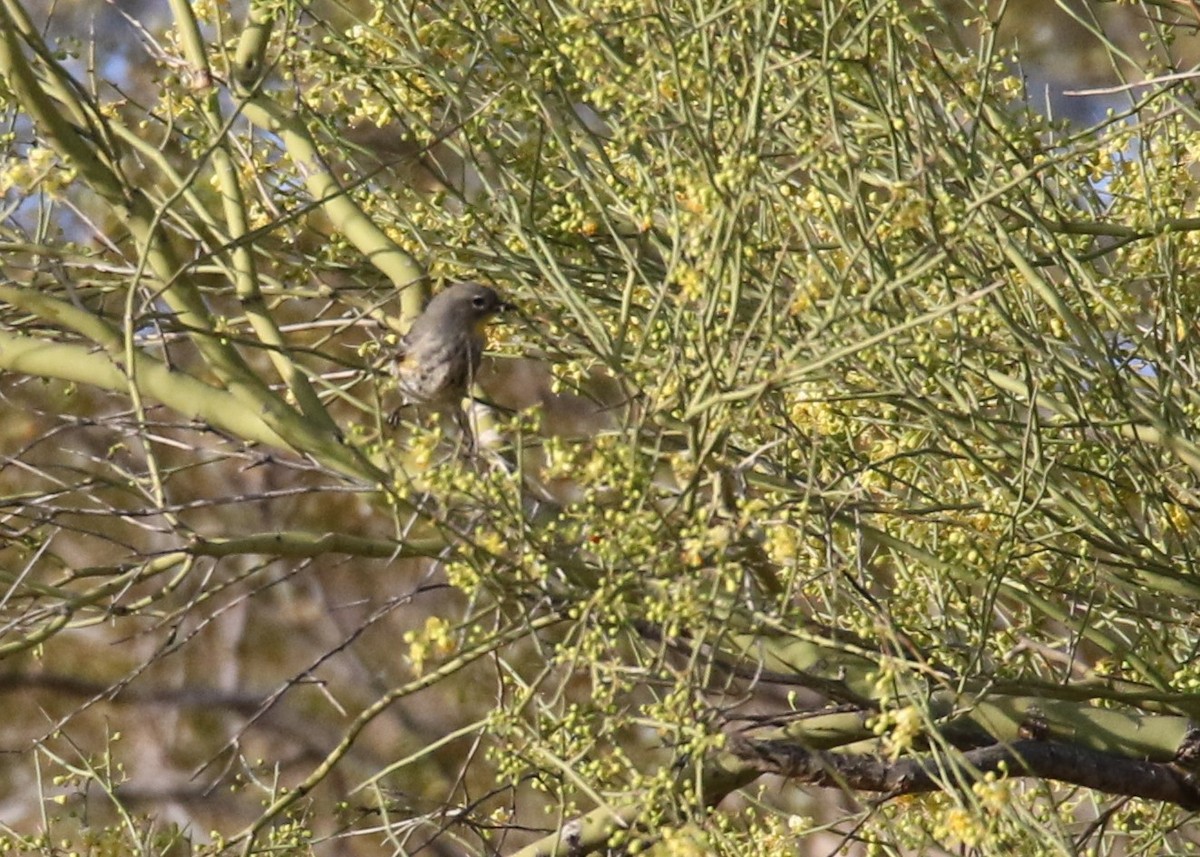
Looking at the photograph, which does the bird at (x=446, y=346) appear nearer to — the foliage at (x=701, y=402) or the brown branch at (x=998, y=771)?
the foliage at (x=701, y=402)

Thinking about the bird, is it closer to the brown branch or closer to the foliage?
the foliage

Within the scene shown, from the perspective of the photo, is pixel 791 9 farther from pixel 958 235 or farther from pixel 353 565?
pixel 353 565

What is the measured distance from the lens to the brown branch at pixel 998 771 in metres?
3.11

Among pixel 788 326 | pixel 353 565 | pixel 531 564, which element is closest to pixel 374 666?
pixel 353 565

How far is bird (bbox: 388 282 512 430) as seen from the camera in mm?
3637

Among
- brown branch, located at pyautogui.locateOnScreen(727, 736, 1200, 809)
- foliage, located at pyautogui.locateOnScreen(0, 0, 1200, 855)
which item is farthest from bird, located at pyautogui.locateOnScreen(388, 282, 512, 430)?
brown branch, located at pyautogui.locateOnScreen(727, 736, 1200, 809)

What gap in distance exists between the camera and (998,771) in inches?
128

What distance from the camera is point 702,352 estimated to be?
2.45m

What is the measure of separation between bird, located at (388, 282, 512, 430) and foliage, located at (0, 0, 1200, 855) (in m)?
0.07

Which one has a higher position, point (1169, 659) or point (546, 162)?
point (546, 162)

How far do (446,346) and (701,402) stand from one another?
51.8 inches

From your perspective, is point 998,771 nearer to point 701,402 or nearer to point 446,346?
point 701,402

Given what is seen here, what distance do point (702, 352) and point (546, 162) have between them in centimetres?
135

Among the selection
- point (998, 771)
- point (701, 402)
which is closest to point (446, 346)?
point (701, 402)
